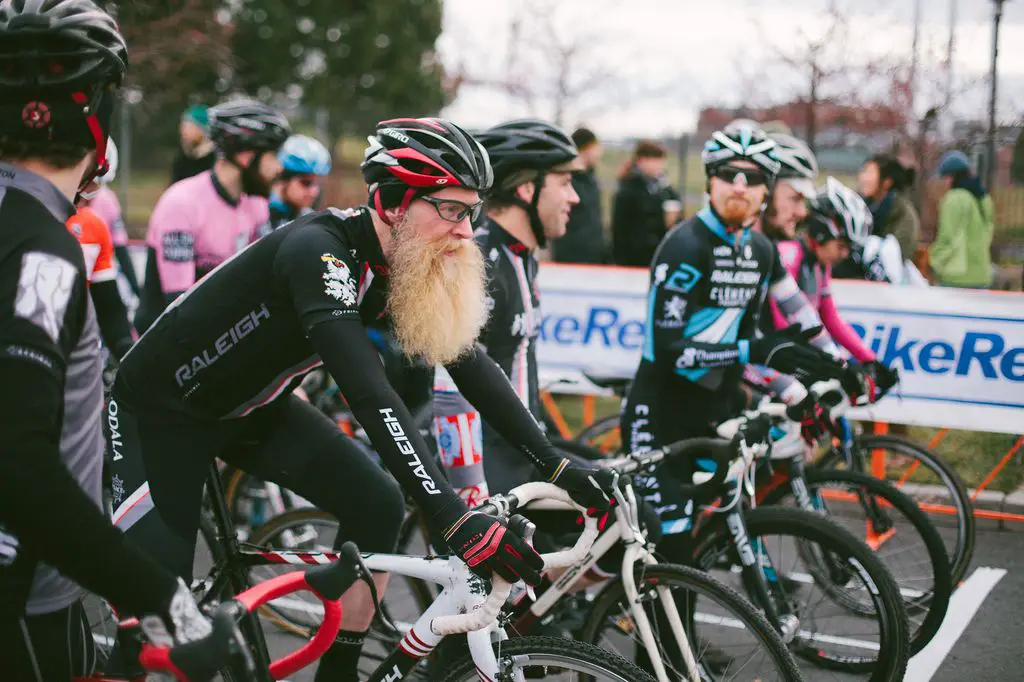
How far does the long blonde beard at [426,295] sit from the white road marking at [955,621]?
8.45ft

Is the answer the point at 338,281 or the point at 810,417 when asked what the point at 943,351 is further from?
the point at 338,281

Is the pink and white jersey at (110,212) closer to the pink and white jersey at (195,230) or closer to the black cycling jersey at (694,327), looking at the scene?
the pink and white jersey at (195,230)

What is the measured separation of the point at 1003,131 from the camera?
1202cm

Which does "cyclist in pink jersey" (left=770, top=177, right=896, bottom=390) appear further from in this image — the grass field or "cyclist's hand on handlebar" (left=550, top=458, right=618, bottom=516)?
"cyclist's hand on handlebar" (left=550, top=458, right=618, bottom=516)

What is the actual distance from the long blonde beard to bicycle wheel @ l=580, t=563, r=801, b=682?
0.91m

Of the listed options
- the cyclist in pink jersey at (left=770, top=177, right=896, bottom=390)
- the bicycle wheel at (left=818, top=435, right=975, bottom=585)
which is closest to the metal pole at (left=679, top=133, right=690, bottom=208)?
the cyclist in pink jersey at (left=770, top=177, right=896, bottom=390)

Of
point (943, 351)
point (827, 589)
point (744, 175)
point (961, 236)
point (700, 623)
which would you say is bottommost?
point (827, 589)

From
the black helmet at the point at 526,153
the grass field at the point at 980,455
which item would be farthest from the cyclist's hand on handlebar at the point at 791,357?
the grass field at the point at 980,455

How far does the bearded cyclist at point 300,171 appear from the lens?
632 cm

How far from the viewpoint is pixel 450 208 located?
3066mm

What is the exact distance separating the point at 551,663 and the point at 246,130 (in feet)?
13.2

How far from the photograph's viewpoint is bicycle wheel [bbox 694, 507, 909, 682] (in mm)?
3713

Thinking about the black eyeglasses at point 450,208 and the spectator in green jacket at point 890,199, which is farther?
the spectator in green jacket at point 890,199

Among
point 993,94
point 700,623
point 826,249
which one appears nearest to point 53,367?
point 700,623
